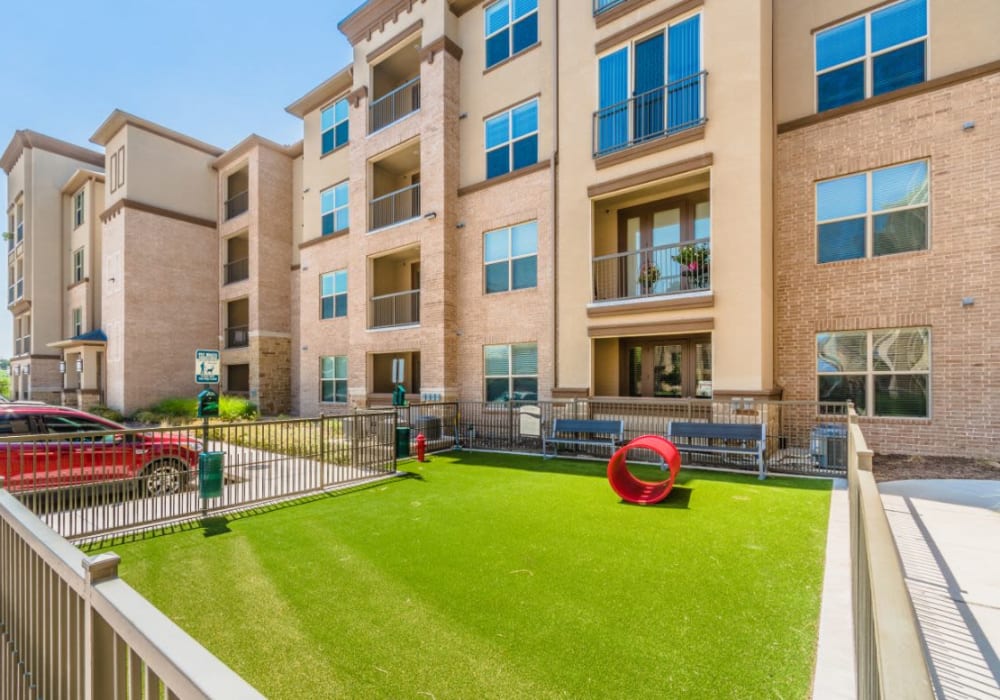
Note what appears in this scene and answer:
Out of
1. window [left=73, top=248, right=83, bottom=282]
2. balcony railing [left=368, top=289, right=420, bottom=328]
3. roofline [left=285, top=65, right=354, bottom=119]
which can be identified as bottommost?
balcony railing [left=368, top=289, right=420, bottom=328]

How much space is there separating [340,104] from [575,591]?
23.0 m

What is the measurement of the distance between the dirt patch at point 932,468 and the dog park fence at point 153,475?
10356mm

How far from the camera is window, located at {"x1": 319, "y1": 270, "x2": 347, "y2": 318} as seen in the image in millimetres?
20906

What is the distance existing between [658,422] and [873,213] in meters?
6.95

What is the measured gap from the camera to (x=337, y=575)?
205 inches

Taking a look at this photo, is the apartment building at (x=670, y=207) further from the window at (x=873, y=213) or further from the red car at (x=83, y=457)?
the red car at (x=83, y=457)

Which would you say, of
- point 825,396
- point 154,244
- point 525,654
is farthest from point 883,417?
point 154,244

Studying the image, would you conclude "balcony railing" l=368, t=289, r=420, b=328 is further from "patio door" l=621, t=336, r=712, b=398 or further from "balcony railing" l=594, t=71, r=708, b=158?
"balcony railing" l=594, t=71, r=708, b=158

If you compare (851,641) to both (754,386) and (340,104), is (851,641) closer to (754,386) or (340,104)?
(754,386)

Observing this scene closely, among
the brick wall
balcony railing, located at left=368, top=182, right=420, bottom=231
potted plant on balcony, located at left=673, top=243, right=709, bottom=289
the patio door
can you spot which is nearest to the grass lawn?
the brick wall

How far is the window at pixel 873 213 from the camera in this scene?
1058 centimetres

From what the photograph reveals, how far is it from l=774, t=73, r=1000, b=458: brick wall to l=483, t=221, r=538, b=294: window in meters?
7.36

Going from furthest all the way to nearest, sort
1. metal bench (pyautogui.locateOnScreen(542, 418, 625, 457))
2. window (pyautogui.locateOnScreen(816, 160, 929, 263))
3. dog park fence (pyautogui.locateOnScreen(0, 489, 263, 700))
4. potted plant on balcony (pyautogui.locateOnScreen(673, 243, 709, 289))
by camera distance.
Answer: potted plant on balcony (pyautogui.locateOnScreen(673, 243, 709, 289))
metal bench (pyautogui.locateOnScreen(542, 418, 625, 457))
window (pyautogui.locateOnScreen(816, 160, 929, 263))
dog park fence (pyautogui.locateOnScreen(0, 489, 263, 700))

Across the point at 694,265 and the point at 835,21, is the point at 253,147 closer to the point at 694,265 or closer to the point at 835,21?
the point at 694,265
